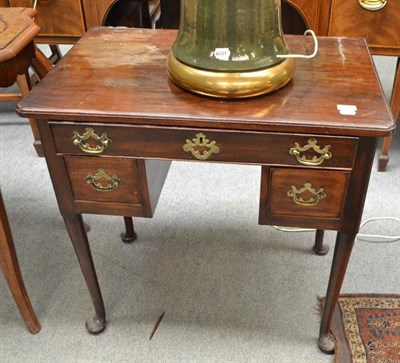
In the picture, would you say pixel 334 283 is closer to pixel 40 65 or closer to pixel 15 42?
pixel 15 42

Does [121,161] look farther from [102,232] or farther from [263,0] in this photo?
[102,232]

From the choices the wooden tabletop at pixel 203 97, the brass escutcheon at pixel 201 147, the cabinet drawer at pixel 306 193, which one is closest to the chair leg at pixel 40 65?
the wooden tabletop at pixel 203 97

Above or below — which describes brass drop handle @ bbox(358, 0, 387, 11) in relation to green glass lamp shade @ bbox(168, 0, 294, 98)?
below

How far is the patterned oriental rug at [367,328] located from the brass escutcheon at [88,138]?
76 cm

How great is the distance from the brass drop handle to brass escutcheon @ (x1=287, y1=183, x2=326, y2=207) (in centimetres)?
82

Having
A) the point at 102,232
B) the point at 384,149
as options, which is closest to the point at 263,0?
the point at 102,232

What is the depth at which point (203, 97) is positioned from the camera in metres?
0.90

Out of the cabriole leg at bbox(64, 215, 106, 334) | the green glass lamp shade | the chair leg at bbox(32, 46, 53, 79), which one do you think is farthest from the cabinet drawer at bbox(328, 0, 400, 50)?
the cabriole leg at bbox(64, 215, 106, 334)

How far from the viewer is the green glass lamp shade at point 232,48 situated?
84 cm

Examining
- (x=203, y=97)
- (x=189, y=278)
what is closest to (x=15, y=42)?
(x=203, y=97)

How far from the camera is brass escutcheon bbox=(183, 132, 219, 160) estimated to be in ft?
2.87

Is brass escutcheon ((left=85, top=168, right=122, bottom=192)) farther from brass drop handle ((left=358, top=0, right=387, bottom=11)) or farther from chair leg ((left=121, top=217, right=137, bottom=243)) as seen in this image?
brass drop handle ((left=358, top=0, right=387, bottom=11))

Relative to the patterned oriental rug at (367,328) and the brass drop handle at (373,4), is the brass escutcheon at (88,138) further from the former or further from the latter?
the brass drop handle at (373,4)

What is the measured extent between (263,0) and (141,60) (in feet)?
1.02
